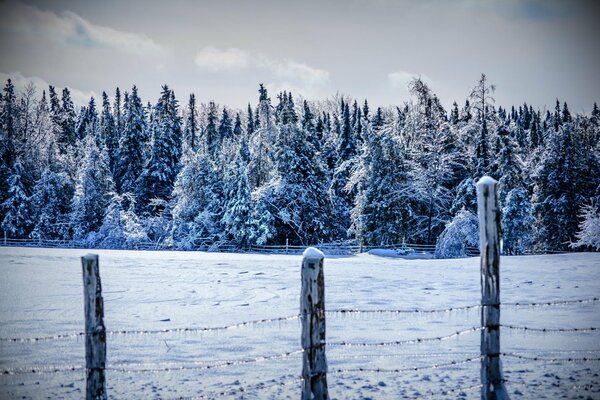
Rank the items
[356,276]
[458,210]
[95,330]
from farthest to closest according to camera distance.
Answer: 1. [458,210]
2. [356,276]
3. [95,330]

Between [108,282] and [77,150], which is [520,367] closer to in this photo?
[108,282]

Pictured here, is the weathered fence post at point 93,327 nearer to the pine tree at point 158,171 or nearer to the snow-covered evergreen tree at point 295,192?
the snow-covered evergreen tree at point 295,192

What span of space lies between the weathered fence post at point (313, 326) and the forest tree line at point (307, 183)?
27993mm

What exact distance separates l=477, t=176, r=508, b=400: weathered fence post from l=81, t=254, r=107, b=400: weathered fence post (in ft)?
13.8

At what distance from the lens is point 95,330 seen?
17.4ft

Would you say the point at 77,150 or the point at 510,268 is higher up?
the point at 77,150

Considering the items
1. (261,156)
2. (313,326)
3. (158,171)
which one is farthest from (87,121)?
(313,326)

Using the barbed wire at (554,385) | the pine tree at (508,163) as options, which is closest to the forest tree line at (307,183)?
the pine tree at (508,163)

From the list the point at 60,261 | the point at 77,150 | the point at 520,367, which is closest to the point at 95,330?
the point at 520,367

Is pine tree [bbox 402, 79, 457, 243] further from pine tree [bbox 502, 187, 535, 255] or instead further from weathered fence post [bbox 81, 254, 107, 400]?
weathered fence post [bbox 81, 254, 107, 400]

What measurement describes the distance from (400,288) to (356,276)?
11.3 feet

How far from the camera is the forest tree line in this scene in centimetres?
3547

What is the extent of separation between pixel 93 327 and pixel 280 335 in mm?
5259

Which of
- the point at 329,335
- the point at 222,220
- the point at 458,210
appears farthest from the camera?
the point at 222,220
